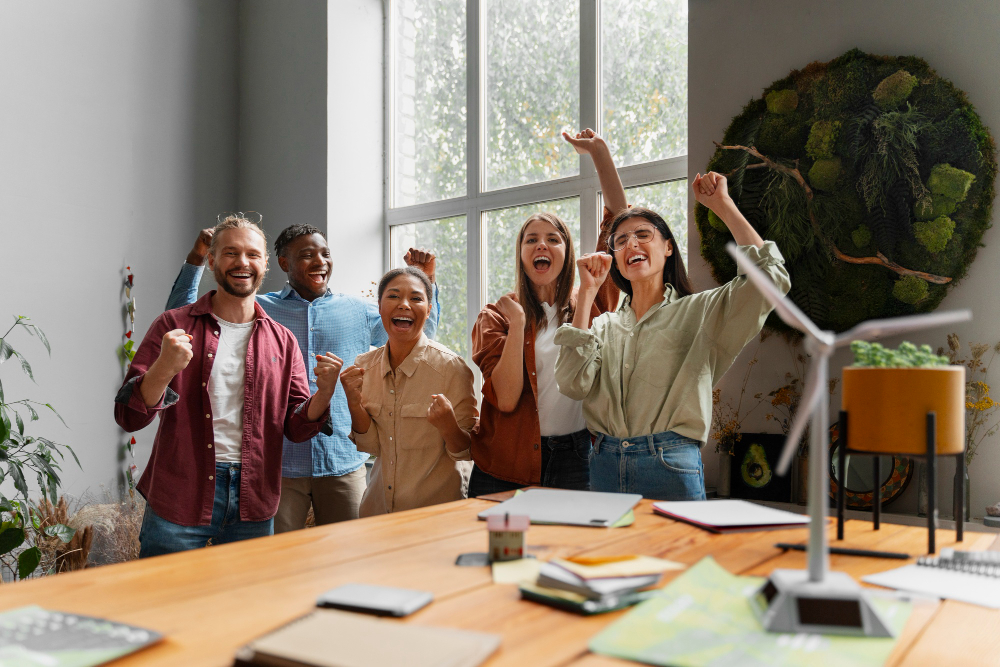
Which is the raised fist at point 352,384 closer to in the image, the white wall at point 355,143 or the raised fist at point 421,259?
the raised fist at point 421,259

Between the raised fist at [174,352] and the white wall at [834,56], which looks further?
the white wall at [834,56]

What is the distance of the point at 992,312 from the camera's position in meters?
2.41

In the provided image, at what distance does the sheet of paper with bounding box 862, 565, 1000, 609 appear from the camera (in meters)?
0.94

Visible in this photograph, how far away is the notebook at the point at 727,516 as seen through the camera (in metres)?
1.34

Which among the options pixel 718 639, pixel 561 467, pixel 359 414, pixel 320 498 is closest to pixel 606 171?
pixel 561 467

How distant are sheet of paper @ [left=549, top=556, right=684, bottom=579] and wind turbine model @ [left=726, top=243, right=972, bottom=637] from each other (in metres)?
0.17

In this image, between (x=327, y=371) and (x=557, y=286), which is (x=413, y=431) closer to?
(x=327, y=371)

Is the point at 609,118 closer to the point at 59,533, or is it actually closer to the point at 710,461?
the point at 710,461

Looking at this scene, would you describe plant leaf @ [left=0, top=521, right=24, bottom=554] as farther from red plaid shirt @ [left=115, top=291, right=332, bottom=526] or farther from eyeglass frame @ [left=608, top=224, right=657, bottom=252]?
eyeglass frame @ [left=608, top=224, right=657, bottom=252]

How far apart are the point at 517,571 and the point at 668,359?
3.03 feet

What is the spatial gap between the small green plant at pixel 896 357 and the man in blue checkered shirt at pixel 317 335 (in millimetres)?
1733

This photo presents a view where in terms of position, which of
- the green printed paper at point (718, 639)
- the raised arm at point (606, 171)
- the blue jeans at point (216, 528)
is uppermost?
the raised arm at point (606, 171)

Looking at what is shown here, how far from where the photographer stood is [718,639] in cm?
79

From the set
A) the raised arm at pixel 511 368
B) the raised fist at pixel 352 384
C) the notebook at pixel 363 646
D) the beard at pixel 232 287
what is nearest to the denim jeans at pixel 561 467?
the raised arm at pixel 511 368
